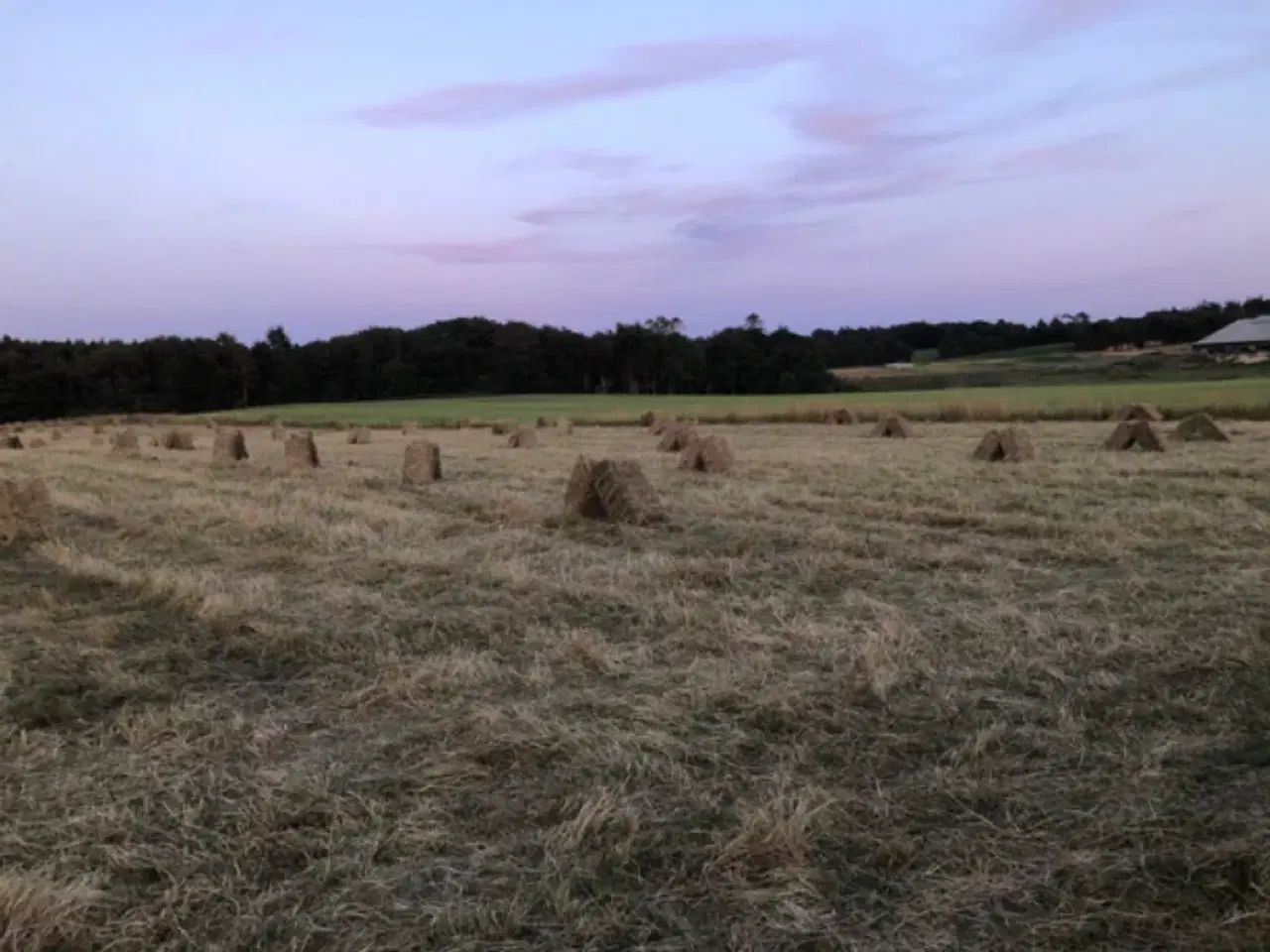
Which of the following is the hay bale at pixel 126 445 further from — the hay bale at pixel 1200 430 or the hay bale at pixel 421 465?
the hay bale at pixel 1200 430

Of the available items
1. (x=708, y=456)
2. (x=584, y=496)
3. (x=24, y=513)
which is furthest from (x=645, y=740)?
(x=708, y=456)

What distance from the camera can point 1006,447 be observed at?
55.1 ft

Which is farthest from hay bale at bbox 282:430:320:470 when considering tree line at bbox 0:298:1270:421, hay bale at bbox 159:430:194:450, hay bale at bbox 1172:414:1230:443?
tree line at bbox 0:298:1270:421

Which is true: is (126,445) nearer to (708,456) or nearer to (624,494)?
(708,456)

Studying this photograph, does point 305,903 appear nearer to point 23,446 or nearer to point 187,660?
point 187,660

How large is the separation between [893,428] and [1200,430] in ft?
22.0

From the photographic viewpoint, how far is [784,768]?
4387 millimetres

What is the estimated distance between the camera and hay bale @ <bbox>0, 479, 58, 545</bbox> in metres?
10.2

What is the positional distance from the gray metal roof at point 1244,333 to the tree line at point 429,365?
4263mm

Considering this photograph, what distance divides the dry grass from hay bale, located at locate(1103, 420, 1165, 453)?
823cm

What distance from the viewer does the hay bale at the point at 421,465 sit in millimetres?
15841

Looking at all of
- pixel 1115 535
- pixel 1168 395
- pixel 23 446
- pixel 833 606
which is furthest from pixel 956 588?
pixel 1168 395

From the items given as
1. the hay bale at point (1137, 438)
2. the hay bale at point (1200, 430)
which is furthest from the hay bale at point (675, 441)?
the hay bale at point (1200, 430)

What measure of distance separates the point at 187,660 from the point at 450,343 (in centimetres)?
8597
